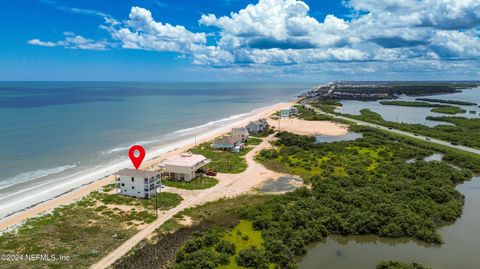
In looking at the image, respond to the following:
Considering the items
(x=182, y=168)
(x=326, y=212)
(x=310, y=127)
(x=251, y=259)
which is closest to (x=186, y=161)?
(x=182, y=168)

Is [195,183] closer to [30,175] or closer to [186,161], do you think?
[186,161]

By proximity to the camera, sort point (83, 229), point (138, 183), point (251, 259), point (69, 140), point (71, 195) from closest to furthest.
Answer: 1. point (251, 259)
2. point (83, 229)
3. point (138, 183)
4. point (71, 195)
5. point (69, 140)

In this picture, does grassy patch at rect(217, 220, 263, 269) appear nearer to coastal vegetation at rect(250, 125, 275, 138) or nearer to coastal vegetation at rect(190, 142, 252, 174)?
coastal vegetation at rect(190, 142, 252, 174)

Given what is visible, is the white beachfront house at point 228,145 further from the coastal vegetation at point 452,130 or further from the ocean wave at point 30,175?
the coastal vegetation at point 452,130

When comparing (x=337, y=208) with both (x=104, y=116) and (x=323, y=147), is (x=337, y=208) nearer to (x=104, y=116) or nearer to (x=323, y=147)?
(x=323, y=147)

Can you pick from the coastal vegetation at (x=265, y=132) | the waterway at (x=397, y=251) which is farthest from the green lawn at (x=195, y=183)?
the coastal vegetation at (x=265, y=132)

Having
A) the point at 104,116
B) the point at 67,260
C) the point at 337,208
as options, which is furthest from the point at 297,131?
the point at 67,260

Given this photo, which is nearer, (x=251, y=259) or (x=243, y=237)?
(x=251, y=259)
